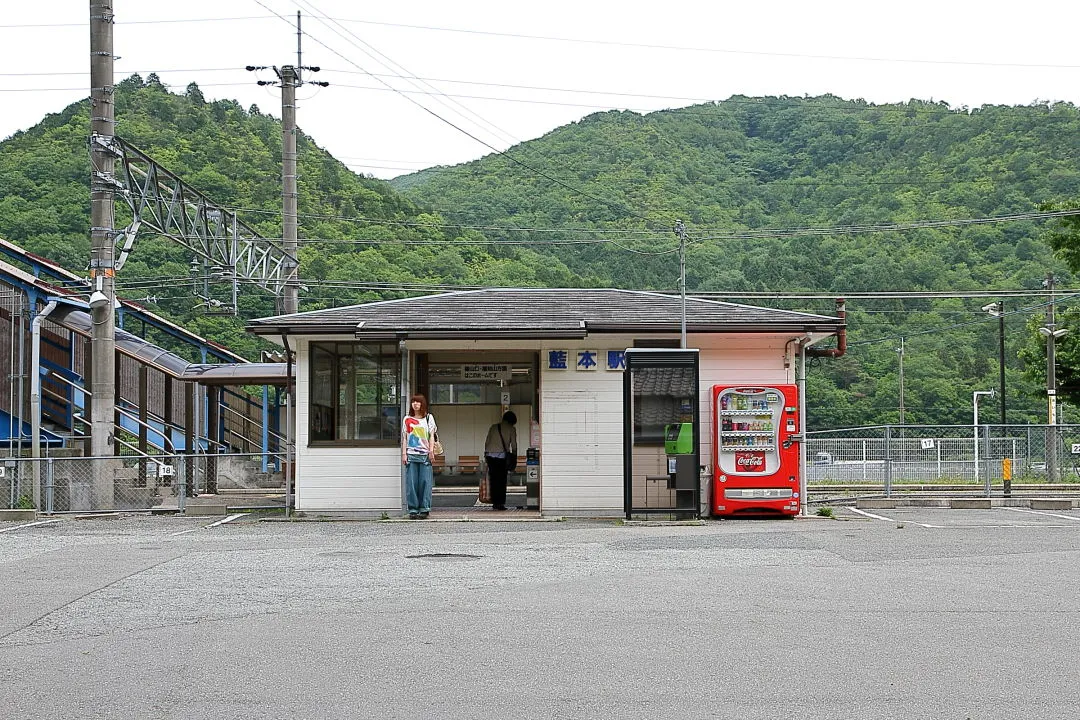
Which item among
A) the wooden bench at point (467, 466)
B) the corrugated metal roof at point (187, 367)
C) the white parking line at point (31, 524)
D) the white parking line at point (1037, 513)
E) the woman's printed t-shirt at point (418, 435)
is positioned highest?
the corrugated metal roof at point (187, 367)

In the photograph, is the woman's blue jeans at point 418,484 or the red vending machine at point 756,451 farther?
the red vending machine at point 756,451

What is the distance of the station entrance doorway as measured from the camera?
952 inches

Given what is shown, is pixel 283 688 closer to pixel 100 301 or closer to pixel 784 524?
pixel 784 524

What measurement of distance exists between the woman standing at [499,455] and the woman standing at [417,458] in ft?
5.10

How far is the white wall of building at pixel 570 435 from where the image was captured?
20109 millimetres

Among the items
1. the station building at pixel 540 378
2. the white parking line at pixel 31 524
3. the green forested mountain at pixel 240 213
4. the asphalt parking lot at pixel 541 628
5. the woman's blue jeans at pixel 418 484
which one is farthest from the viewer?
the green forested mountain at pixel 240 213

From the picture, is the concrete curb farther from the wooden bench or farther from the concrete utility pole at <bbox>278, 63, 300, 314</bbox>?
the concrete utility pole at <bbox>278, 63, 300, 314</bbox>

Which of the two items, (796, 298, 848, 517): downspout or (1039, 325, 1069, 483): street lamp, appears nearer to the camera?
(796, 298, 848, 517): downspout

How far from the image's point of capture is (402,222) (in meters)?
46.7

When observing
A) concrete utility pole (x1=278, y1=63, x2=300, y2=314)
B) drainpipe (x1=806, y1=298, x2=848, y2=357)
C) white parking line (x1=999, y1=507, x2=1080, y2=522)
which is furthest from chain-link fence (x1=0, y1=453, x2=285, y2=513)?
white parking line (x1=999, y1=507, x2=1080, y2=522)

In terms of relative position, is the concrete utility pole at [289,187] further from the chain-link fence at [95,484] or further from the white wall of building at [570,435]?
the white wall of building at [570,435]

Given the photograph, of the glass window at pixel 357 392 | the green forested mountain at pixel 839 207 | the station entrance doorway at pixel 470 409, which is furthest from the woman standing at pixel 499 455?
the green forested mountain at pixel 839 207

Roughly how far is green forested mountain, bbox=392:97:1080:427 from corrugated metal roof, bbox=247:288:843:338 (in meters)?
20.9

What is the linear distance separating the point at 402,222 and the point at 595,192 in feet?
29.3
